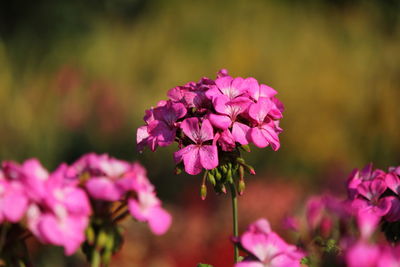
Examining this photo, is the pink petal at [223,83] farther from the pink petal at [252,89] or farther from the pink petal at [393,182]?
the pink petal at [393,182]

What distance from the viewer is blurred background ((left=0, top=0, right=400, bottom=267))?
13.4 feet

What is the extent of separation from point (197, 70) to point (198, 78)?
21 cm

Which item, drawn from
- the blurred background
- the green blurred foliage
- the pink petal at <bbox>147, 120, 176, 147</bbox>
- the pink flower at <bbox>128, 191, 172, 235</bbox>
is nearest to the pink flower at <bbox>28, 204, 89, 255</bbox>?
the pink flower at <bbox>128, 191, 172, 235</bbox>

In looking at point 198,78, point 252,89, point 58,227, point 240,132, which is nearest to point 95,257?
point 58,227

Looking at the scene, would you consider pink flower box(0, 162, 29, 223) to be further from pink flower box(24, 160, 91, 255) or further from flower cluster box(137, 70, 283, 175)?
flower cluster box(137, 70, 283, 175)

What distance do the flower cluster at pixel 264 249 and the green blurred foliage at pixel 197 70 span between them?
3.40 m

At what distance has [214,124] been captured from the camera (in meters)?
1.39

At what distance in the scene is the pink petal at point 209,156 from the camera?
54.2 inches

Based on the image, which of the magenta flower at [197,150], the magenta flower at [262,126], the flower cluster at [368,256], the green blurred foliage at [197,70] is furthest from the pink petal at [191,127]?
the green blurred foliage at [197,70]

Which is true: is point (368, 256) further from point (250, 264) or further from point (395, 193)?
point (395, 193)

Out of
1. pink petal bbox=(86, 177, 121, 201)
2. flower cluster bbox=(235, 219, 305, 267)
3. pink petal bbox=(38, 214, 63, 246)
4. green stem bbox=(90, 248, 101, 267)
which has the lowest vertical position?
green stem bbox=(90, 248, 101, 267)

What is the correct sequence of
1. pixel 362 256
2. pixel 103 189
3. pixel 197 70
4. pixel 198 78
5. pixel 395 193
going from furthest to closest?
pixel 197 70 < pixel 198 78 < pixel 395 193 < pixel 103 189 < pixel 362 256

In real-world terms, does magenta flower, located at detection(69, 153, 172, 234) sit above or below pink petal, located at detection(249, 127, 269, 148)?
below

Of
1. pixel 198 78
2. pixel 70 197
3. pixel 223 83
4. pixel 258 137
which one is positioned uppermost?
pixel 198 78
